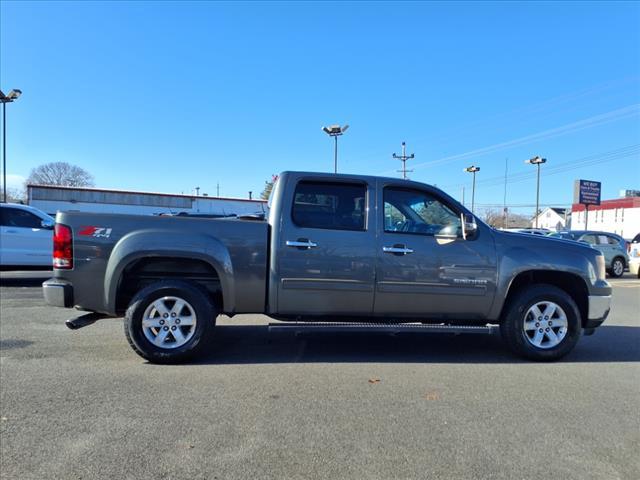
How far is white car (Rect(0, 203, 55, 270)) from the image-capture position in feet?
34.8

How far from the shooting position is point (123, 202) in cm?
4322

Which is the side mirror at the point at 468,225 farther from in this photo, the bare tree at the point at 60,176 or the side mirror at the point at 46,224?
the bare tree at the point at 60,176

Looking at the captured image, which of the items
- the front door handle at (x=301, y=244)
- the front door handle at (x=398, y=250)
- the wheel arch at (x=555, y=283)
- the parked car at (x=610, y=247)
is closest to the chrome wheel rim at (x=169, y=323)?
the front door handle at (x=301, y=244)

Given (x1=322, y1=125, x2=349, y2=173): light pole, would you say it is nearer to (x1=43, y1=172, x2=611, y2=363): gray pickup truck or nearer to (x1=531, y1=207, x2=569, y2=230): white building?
(x1=43, y1=172, x2=611, y2=363): gray pickup truck

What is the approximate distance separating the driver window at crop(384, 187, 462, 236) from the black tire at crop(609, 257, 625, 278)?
14599mm

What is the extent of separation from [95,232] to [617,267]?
17871 millimetres

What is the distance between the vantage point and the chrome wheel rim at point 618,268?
55.6 feet

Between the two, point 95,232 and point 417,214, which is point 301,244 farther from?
point 95,232

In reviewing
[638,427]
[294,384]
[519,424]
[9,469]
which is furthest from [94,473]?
[638,427]

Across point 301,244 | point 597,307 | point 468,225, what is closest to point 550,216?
point 597,307

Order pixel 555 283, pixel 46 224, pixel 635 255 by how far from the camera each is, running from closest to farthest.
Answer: pixel 555 283 → pixel 46 224 → pixel 635 255

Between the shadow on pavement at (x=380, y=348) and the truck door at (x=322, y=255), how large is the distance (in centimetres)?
60

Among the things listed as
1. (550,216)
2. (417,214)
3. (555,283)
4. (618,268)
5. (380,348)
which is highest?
(550,216)

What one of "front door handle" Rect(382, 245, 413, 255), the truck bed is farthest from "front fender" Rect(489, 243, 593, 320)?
the truck bed
